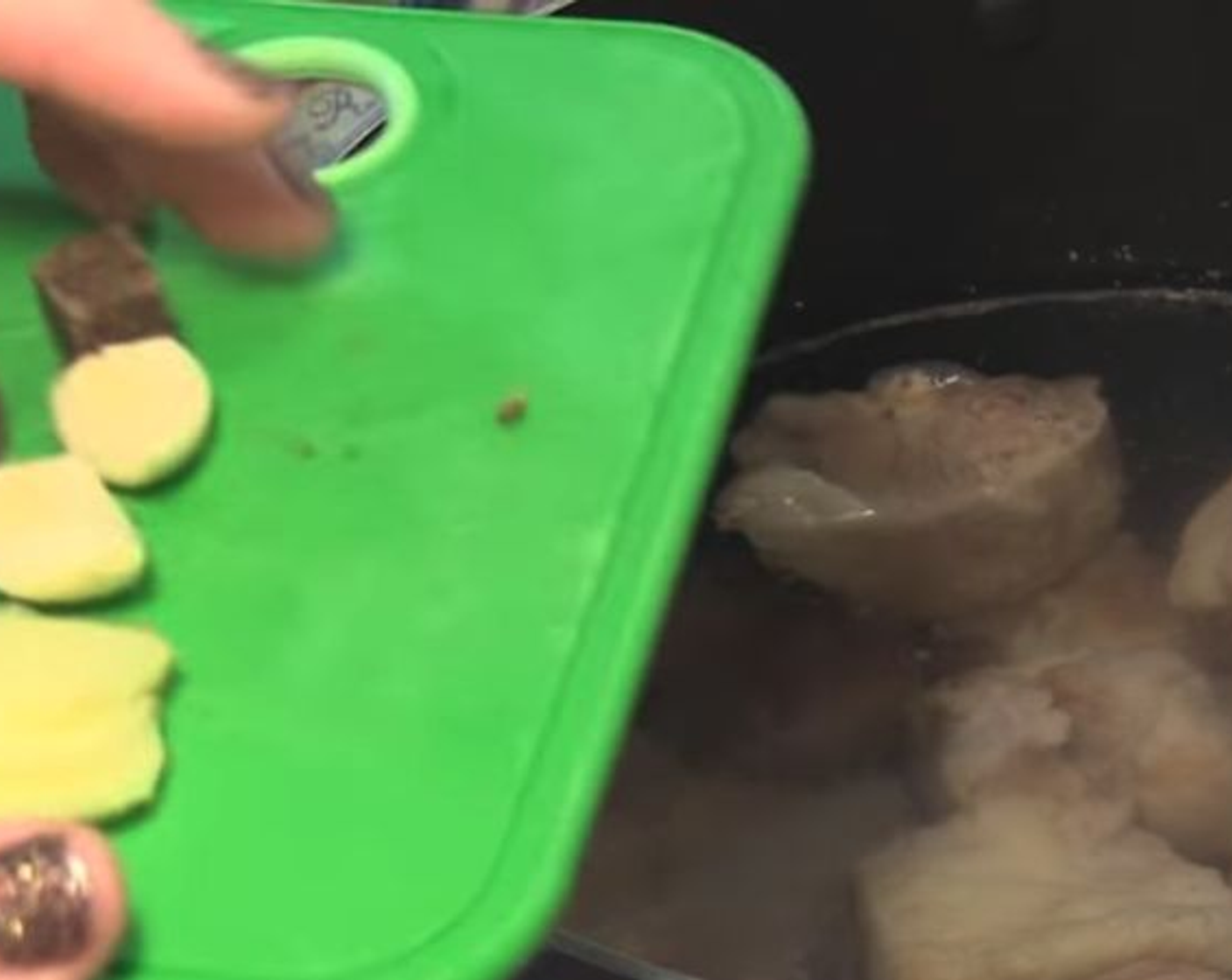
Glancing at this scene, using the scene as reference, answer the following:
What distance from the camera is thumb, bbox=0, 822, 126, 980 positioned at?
53 centimetres

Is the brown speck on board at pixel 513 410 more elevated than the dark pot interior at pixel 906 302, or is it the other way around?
the brown speck on board at pixel 513 410

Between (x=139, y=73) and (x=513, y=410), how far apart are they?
0.45 ft

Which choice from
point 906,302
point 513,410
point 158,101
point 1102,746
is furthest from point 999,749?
point 158,101

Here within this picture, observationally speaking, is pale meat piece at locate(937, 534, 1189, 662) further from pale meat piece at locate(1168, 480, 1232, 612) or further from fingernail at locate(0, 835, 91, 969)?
fingernail at locate(0, 835, 91, 969)

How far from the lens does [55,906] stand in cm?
54

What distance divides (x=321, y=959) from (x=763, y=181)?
282 millimetres

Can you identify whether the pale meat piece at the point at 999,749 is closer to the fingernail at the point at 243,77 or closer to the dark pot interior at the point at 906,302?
the dark pot interior at the point at 906,302

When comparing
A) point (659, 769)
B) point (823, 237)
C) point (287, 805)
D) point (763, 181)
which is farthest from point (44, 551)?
point (823, 237)

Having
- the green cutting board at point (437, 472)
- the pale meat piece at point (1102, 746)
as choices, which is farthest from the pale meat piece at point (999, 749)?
the green cutting board at point (437, 472)

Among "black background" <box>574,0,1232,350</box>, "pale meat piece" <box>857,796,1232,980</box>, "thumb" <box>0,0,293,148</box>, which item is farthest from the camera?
"black background" <box>574,0,1232,350</box>

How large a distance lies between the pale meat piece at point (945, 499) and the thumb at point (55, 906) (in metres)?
0.62

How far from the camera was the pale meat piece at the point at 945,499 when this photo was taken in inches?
43.9

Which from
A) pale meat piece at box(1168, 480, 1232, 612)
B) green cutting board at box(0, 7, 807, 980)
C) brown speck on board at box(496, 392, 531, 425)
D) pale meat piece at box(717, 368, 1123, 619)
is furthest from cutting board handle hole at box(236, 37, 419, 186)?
pale meat piece at box(1168, 480, 1232, 612)

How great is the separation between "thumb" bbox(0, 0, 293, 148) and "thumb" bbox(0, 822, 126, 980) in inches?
7.8
